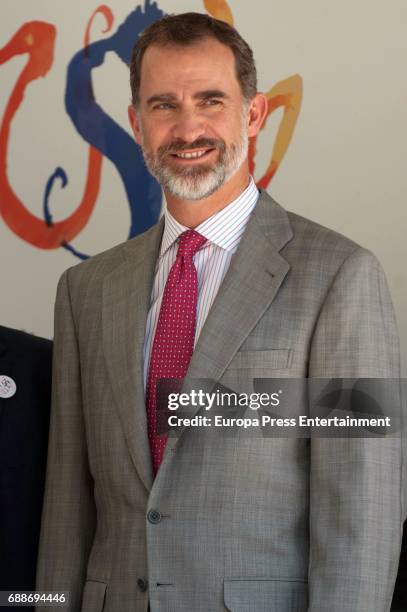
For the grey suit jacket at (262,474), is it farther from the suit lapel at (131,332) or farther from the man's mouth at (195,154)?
the man's mouth at (195,154)

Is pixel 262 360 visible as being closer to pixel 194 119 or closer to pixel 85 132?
pixel 194 119

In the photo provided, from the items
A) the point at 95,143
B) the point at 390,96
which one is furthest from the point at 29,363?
the point at 390,96

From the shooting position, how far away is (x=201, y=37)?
2283 mm

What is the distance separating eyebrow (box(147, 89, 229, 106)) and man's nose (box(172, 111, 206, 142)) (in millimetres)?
37

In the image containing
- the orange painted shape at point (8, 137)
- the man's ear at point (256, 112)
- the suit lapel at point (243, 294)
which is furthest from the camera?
the orange painted shape at point (8, 137)

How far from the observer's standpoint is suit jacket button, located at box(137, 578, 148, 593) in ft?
6.84

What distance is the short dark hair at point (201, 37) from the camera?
228cm

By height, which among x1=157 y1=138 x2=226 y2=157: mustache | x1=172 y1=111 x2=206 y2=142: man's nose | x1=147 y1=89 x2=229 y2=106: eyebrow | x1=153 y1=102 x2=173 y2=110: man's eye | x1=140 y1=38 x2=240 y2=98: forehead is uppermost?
x1=140 y1=38 x2=240 y2=98: forehead

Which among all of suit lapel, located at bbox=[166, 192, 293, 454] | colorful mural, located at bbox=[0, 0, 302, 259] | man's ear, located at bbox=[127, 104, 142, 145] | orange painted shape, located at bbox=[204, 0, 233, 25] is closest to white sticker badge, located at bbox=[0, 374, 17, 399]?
suit lapel, located at bbox=[166, 192, 293, 454]

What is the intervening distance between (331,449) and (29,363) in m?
0.72

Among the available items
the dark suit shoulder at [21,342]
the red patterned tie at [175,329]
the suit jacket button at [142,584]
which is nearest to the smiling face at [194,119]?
the red patterned tie at [175,329]

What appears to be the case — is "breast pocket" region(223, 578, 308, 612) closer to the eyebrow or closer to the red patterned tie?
the red patterned tie

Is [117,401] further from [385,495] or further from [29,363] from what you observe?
[385,495]

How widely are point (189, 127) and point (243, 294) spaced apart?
341 mm
